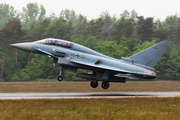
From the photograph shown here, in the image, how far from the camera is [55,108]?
13961mm

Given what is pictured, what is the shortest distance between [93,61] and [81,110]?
10872mm

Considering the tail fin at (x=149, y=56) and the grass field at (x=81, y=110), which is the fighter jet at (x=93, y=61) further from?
the grass field at (x=81, y=110)

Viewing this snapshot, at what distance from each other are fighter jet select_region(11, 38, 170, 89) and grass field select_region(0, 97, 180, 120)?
6.90 metres

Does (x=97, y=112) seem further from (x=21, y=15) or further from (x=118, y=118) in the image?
(x=21, y=15)

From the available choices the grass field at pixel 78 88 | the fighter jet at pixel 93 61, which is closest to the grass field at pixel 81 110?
the fighter jet at pixel 93 61

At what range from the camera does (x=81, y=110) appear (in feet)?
44.4

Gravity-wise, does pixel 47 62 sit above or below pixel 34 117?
above

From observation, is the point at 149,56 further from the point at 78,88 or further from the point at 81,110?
the point at 81,110

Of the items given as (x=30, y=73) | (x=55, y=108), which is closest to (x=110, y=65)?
(x=55, y=108)

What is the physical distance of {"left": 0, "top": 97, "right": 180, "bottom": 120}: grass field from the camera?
11.9m

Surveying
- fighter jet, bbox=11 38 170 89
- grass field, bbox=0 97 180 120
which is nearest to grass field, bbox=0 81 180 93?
fighter jet, bbox=11 38 170 89

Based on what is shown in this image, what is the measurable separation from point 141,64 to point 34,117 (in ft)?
53.0

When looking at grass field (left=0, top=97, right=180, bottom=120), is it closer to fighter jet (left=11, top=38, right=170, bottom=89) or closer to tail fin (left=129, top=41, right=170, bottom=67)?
fighter jet (left=11, top=38, right=170, bottom=89)

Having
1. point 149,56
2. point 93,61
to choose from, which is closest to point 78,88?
point 93,61
